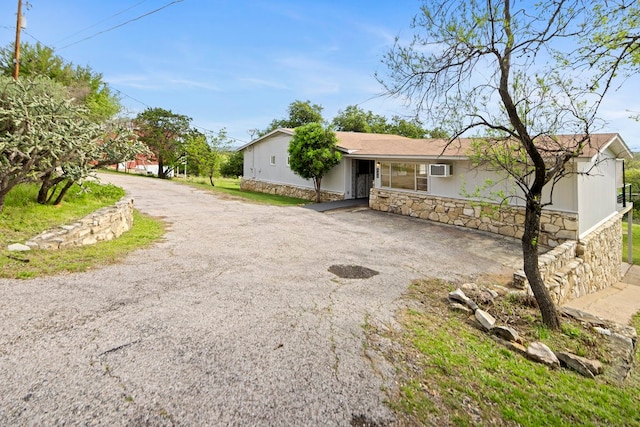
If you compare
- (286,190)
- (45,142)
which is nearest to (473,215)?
(286,190)

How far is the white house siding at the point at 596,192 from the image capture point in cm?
905

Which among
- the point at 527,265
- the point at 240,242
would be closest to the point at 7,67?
the point at 240,242

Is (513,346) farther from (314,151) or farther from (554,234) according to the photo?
(314,151)

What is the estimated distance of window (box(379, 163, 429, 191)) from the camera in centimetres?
1260

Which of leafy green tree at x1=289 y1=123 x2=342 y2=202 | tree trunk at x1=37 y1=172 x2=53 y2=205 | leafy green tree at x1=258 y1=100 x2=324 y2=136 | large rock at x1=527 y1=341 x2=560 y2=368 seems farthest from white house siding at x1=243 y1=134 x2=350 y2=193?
large rock at x1=527 y1=341 x2=560 y2=368

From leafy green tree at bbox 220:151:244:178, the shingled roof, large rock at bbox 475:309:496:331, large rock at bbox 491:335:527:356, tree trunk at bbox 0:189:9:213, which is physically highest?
leafy green tree at bbox 220:151:244:178

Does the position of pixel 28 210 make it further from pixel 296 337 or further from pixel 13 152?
pixel 296 337

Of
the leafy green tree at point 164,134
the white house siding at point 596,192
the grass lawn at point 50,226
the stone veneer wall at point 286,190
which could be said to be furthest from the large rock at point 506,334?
the leafy green tree at point 164,134

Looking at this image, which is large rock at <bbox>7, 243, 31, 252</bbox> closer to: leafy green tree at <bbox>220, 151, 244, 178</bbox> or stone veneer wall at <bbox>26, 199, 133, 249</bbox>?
stone veneer wall at <bbox>26, 199, 133, 249</bbox>

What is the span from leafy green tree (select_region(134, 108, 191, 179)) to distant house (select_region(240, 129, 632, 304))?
57.7 feet

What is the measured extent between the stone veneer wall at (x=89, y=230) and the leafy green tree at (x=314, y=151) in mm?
8646

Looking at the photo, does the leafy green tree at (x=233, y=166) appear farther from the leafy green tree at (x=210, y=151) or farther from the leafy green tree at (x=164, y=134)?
the leafy green tree at (x=210, y=151)

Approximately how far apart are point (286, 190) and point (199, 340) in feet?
54.1

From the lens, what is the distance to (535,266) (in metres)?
4.62
